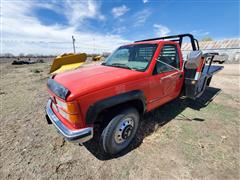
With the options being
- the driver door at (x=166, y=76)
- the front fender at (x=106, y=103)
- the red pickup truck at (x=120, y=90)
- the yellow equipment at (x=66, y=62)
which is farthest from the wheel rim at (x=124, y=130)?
the yellow equipment at (x=66, y=62)

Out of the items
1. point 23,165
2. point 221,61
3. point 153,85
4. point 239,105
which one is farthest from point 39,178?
point 221,61

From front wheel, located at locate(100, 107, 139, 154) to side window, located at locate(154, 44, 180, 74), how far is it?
1027 millimetres

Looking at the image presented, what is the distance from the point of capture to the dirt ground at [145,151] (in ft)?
7.17

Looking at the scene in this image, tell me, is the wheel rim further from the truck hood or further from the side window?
the side window

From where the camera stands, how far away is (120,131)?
2490 millimetres

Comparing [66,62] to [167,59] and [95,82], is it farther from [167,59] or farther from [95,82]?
[95,82]

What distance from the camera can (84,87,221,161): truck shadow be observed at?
2.69 meters

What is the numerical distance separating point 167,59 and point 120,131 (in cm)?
194

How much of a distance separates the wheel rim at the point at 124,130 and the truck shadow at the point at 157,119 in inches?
10.3

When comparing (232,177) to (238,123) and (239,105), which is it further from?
(239,105)

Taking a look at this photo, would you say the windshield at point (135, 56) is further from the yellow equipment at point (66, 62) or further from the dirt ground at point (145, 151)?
the yellow equipment at point (66, 62)

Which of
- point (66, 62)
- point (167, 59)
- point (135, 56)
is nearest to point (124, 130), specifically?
point (135, 56)

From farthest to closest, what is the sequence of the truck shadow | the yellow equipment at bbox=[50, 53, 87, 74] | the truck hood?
the yellow equipment at bbox=[50, 53, 87, 74] < the truck shadow < the truck hood

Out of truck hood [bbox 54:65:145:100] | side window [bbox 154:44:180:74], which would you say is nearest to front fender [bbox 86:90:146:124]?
truck hood [bbox 54:65:145:100]
